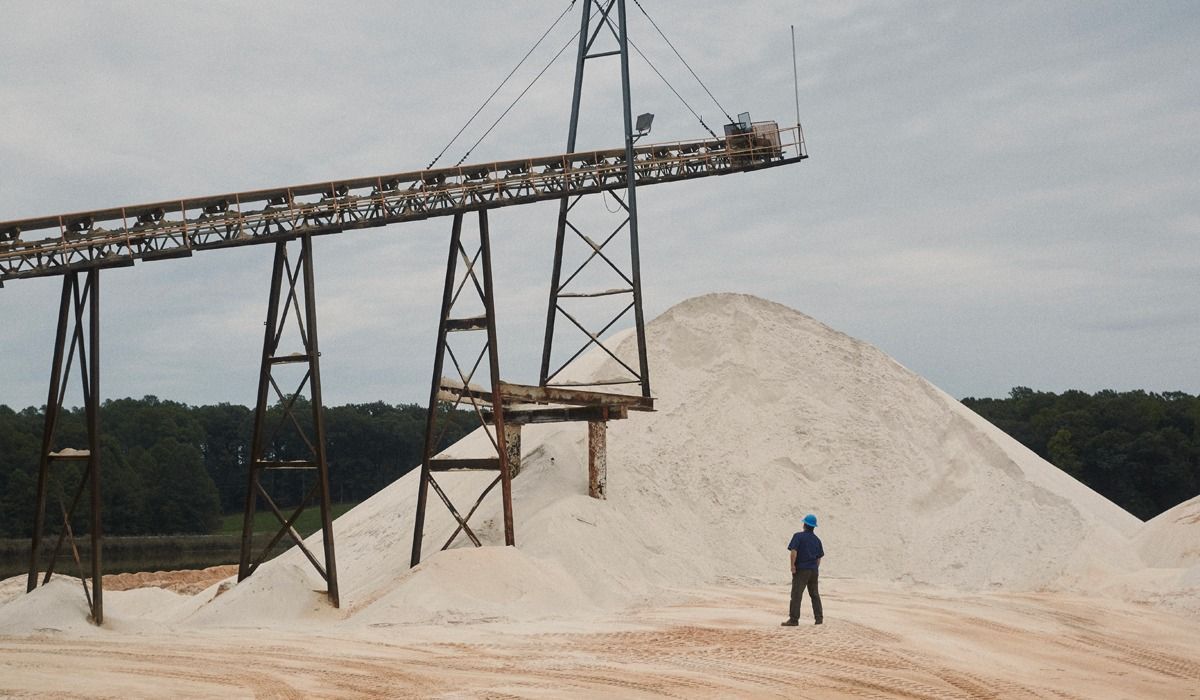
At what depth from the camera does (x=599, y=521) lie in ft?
81.0

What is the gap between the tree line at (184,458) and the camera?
58156 millimetres

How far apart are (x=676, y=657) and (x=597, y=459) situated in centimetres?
996

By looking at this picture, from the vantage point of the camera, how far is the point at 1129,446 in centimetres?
5359

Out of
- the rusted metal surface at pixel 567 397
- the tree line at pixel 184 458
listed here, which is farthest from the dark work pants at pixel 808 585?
the tree line at pixel 184 458

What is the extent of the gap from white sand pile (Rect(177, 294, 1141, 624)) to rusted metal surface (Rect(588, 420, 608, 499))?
0.93 feet

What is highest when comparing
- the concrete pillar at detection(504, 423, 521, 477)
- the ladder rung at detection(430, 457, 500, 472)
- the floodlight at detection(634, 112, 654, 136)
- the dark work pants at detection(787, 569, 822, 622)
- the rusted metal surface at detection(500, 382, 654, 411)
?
the floodlight at detection(634, 112, 654, 136)

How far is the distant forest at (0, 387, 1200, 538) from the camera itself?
54.1 meters

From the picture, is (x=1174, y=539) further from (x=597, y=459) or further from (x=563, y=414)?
(x=563, y=414)

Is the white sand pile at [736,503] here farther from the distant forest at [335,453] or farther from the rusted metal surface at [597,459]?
Result: the distant forest at [335,453]

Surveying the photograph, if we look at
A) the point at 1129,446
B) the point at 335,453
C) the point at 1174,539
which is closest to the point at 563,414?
the point at 1174,539

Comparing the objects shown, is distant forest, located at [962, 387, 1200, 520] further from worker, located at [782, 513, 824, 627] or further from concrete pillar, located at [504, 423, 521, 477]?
worker, located at [782, 513, 824, 627]

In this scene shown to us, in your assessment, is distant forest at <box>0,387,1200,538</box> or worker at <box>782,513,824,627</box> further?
distant forest at <box>0,387,1200,538</box>

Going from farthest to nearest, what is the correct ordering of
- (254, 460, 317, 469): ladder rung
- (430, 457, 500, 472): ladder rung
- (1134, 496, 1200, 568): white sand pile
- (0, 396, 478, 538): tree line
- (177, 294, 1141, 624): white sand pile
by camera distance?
(0, 396, 478, 538): tree line < (1134, 496, 1200, 568): white sand pile < (430, 457, 500, 472): ladder rung < (254, 460, 317, 469): ladder rung < (177, 294, 1141, 624): white sand pile

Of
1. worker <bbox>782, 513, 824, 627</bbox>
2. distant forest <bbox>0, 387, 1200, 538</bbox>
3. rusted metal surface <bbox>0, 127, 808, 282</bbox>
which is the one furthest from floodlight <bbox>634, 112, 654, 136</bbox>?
distant forest <bbox>0, 387, 1200, 538</bbox>
